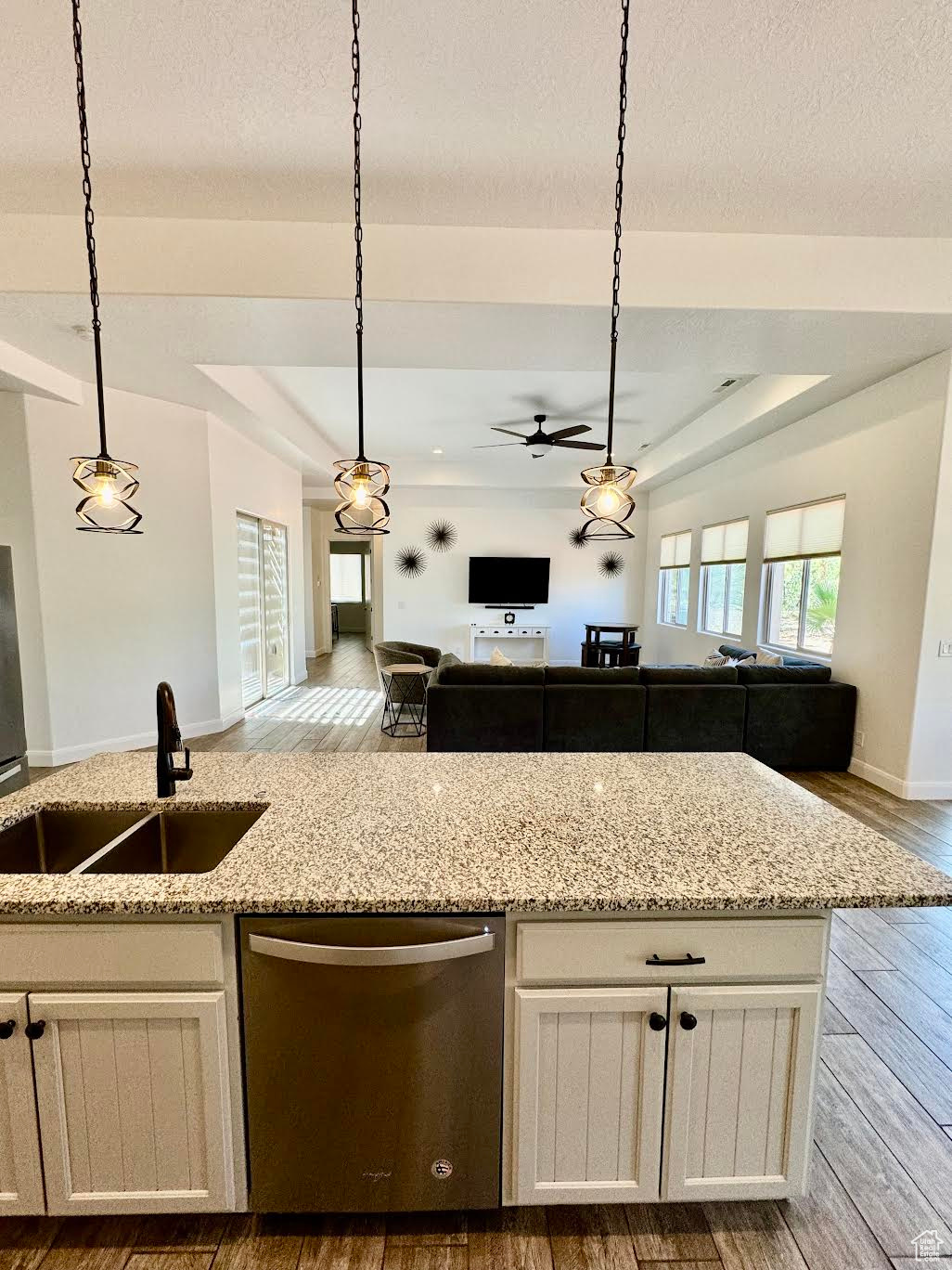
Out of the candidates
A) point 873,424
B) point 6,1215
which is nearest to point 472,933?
point 6,1215

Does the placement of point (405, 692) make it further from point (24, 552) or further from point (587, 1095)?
point (587, 1095)

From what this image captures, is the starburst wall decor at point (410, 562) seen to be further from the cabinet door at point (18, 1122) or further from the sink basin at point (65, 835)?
the cabinet door at point (18, 1122)

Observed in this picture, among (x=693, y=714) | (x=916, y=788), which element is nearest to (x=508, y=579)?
(x=693, y=714)

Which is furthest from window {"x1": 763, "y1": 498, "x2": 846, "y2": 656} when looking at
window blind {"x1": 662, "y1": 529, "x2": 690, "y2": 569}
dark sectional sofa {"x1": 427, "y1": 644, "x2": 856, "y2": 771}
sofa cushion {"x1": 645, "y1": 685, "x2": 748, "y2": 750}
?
window blind {"x1": 662, "y1": 529, "x2": 690, "y2": 569}

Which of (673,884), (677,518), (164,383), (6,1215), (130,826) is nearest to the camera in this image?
(673,884)

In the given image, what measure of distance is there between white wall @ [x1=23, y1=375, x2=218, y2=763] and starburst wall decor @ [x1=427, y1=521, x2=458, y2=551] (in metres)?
4.11

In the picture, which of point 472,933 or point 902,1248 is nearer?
point 472,933

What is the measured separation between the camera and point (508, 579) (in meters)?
8.33

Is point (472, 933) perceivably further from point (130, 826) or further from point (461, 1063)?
point (130, 826)

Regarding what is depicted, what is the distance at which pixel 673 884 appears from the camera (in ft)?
3.33

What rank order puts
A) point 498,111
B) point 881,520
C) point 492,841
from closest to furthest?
point 492,841 → point 498,111 → point 881,520

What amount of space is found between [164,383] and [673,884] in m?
4.45

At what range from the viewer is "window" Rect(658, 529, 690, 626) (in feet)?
23.7

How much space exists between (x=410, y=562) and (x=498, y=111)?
21.5 feet
